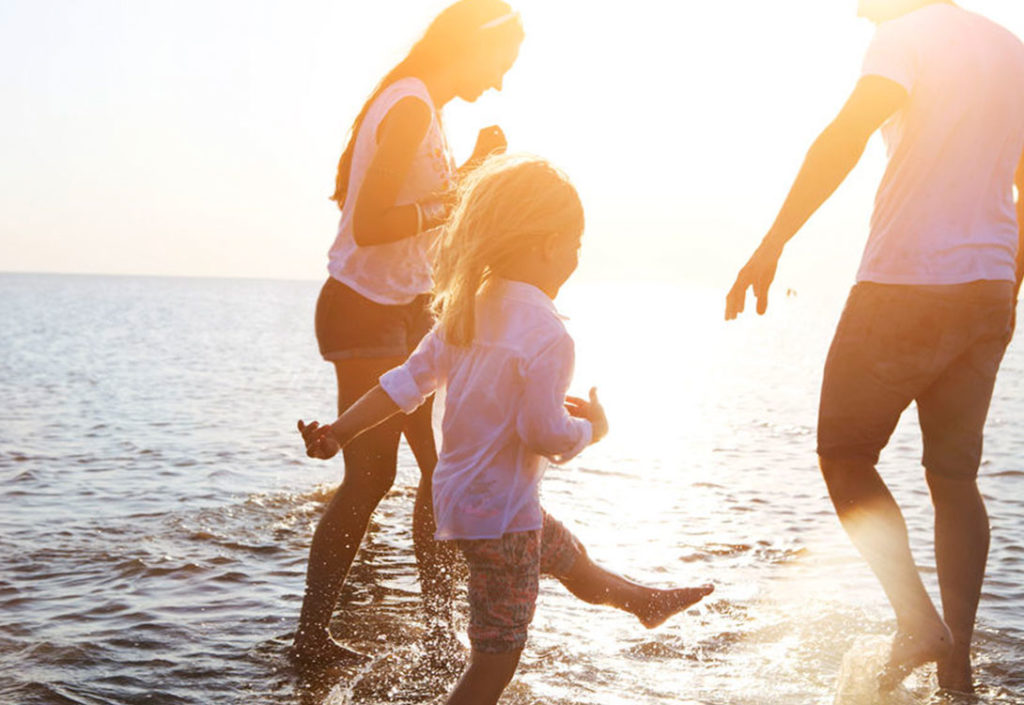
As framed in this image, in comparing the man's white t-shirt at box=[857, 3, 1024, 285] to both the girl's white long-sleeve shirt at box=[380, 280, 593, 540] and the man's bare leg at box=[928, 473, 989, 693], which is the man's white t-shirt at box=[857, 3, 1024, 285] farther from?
the girl's white long-sleeve shirt at box=[380, 280, 593, 540]

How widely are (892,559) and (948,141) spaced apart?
1.31 m

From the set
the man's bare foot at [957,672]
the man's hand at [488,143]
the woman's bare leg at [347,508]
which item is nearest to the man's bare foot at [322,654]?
the woman's bare leg at [347,508]

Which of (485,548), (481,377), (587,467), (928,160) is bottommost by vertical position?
(587,467)

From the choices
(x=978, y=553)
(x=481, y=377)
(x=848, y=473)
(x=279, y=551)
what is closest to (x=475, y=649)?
(x=481, y=377)

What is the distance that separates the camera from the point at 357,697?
3674 millimetres

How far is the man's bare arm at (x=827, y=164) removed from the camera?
3.21m

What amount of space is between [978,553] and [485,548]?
1.76 m

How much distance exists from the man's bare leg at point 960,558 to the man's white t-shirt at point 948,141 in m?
0.72

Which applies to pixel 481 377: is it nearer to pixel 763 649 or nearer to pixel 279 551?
pixel 763 649

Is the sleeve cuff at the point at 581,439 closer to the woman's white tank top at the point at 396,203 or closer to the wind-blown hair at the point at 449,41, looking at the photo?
the woman's white tank top at the point at 396,203

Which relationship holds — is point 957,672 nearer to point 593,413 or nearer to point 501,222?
point 593,413

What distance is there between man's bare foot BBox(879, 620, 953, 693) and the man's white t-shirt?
3.57 ft

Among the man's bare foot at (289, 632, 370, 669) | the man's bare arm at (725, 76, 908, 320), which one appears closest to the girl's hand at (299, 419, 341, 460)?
the man's bare arm at (725, 76, 908, 320)

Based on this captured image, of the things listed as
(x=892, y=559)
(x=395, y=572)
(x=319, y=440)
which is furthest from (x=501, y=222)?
(x=395, y=572)
